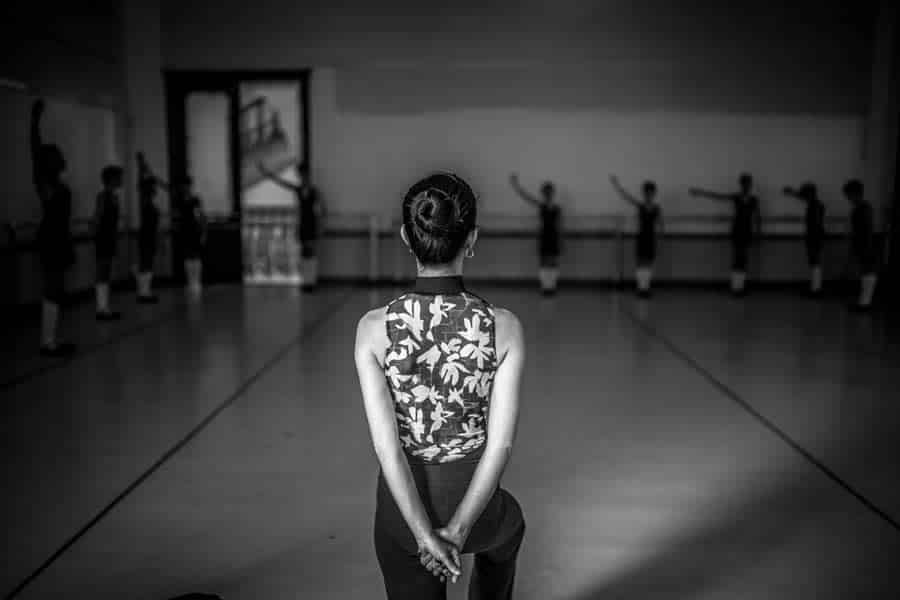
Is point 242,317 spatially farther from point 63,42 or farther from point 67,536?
point 67,536

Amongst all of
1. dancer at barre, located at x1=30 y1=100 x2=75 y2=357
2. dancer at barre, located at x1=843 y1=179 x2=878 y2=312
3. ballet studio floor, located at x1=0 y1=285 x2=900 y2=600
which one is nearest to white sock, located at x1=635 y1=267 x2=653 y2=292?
dancer at barre, located at x1=843 y1=179 x2=878 y2=312

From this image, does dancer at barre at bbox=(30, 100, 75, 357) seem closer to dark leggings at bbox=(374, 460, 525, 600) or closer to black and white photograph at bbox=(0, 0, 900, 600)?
black and white photograph at bbox=(0, 0, 900, 600)

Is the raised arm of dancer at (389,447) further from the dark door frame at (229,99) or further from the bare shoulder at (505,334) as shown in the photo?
the dark door frame at (229,99)

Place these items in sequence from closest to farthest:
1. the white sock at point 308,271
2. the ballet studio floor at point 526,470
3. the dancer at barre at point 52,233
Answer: the ballet studio floor at point 526,470, the dancer at barre at point 52,233, the white sock at point 308,271

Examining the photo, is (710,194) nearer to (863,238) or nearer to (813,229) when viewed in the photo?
(813,229)

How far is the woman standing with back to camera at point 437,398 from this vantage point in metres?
1.44

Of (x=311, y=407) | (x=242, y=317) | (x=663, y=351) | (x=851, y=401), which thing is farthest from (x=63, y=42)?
(x=851, y=401)

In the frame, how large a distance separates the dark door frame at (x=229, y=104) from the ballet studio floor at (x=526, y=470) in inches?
174

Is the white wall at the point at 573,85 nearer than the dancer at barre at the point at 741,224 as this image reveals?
No

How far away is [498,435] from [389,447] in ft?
0.66

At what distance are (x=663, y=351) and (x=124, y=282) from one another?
22.1ft

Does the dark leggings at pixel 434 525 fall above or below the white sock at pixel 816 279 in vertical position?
above

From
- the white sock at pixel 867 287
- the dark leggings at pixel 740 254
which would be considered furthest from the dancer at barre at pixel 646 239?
the white sock at pixel 867 287

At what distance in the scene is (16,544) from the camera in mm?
2623
